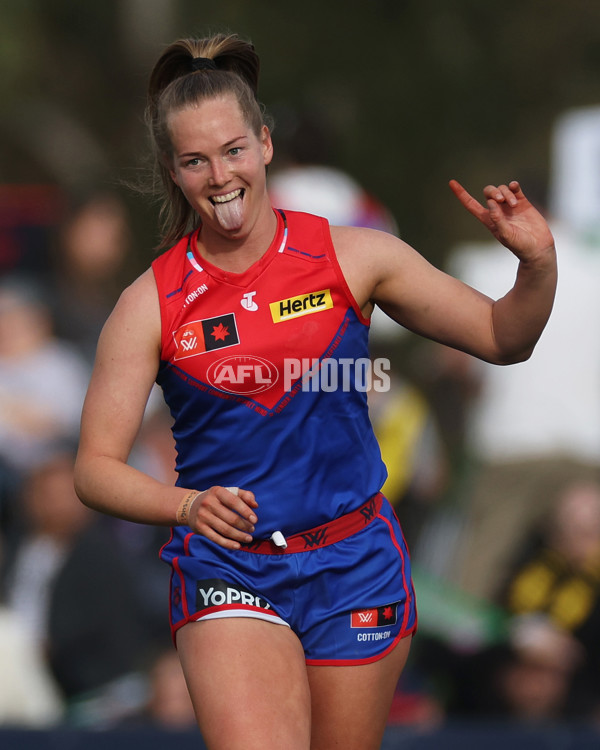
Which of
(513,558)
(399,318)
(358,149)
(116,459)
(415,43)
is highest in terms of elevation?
(415,43)

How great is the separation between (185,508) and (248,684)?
441mm

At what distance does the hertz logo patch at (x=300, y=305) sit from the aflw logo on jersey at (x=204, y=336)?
0.36ft

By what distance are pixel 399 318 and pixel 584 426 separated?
414 cm

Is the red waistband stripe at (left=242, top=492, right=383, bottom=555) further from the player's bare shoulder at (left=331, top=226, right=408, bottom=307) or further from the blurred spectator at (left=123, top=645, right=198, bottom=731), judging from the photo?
the blurred spectator at (left=123, top=645, right=198, bottom=731)

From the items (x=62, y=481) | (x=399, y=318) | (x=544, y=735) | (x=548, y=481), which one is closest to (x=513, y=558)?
(x=548, y=481)

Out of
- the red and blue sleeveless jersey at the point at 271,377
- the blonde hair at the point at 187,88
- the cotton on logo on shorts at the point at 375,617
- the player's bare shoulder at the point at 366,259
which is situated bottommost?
the cotton on logo on shorts at the point at 375,617

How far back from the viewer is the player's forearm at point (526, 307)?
3.25m

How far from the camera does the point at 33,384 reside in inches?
292

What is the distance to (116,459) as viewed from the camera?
3256mm

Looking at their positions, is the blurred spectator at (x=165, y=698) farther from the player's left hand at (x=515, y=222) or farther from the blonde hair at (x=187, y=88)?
the player's left hand at (x=515, y=222)

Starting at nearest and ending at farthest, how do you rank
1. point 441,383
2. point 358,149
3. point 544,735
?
1. point 544,735
2. point 441,383
3. point 358,149

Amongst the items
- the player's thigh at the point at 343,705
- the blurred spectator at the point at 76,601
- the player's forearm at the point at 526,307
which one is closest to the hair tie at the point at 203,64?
the player's forearm at the point at 526,307

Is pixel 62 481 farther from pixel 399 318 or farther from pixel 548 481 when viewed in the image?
pixel 399 318

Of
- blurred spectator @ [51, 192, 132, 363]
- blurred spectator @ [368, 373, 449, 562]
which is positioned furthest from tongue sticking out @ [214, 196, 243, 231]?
blurred spectator @ [51, 192, 132, 363]
